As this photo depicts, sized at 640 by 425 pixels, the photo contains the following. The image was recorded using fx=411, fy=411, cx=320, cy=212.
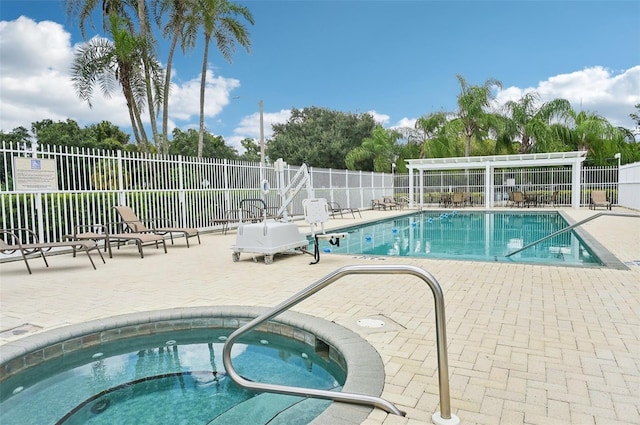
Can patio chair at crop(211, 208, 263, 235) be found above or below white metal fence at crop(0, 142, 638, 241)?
below

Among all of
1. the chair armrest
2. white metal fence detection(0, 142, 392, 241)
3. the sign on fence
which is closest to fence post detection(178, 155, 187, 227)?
white metal fence detection(0, 142, 392, 241)

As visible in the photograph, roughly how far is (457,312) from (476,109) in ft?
81.6

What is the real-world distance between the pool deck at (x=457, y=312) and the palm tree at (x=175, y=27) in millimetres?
10726

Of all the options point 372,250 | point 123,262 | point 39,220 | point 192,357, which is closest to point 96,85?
point 39,220

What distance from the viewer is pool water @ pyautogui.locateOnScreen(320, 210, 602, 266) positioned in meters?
8.40

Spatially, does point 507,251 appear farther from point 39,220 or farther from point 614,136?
point 614,136

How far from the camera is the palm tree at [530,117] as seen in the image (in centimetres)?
2650

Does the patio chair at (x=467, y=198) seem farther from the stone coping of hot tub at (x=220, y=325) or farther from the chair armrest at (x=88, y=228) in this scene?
the stone coping of hot tub at (x=220, y=325)

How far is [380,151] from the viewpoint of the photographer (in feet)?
102

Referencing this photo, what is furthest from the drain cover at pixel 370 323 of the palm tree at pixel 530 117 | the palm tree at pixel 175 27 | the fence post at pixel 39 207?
the palm tree at pixel 530 117

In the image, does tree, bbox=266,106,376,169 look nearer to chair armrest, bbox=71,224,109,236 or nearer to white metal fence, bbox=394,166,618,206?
white metal fence, bbox=394,166,618,206

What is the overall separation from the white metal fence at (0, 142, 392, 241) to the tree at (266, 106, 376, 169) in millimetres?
20625

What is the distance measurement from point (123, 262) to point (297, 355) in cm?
518

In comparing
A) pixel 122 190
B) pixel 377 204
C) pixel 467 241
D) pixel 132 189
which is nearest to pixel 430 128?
pixel 377 204
